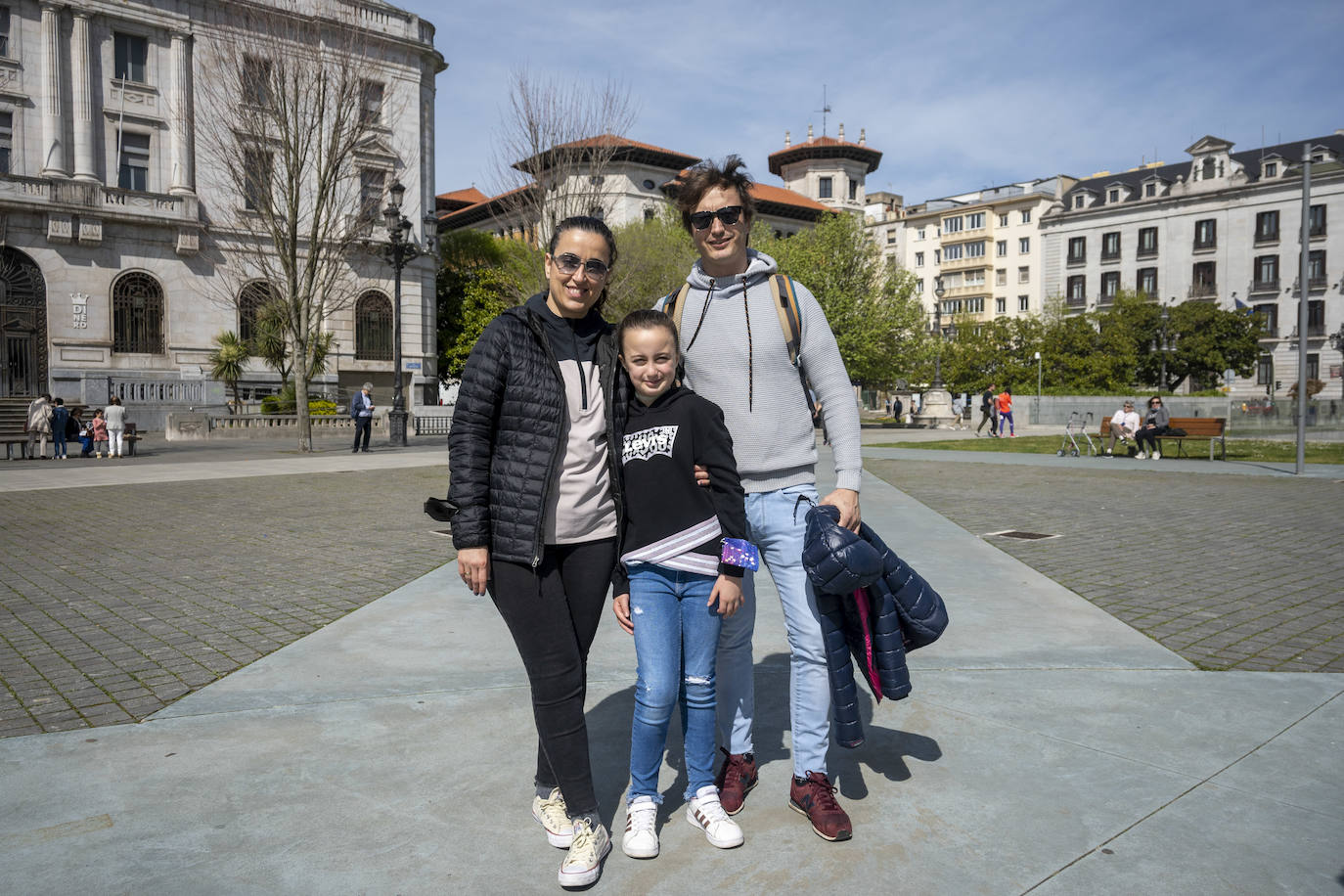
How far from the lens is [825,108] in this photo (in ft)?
293

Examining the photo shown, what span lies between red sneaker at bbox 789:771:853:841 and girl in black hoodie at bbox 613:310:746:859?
0.26 meters

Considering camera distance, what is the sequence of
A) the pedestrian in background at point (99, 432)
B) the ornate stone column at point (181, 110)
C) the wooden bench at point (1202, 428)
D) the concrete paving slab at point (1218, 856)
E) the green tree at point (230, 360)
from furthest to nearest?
the ornate stone column at point (181, 110), the green tree at point (230, 360), the pedestrian in background at point (99, 432), the wooden bench at point (1202, 428), the concrete paving slab at point (1218, 856)

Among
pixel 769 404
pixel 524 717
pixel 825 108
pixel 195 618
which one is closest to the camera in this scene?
pixel 769 404

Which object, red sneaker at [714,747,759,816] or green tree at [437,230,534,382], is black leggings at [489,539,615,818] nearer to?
red sneaker at [714,747,759,816]

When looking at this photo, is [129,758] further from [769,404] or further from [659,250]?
[659,250]

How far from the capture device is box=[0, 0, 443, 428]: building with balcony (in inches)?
1200

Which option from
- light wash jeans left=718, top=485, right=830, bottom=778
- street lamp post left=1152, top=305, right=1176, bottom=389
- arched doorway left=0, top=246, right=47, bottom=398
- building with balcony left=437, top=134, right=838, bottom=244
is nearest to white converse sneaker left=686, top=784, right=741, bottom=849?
light wash jeans left=718, top=485, right=830, bottom=778

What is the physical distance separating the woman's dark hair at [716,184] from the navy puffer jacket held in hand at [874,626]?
3.48 ft

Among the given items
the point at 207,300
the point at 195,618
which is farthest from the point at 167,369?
the point at 195,618

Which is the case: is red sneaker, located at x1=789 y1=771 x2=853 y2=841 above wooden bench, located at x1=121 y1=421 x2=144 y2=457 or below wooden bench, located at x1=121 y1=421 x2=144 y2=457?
below

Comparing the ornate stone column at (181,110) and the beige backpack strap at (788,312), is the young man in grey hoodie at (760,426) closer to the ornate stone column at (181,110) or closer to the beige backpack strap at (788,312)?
the beige backpack strap at (788,312)

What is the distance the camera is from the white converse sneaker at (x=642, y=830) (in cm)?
261

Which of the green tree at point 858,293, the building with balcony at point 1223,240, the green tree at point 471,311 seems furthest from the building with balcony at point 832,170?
the green tree at point 471,311

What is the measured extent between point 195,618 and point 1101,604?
5746 mm
